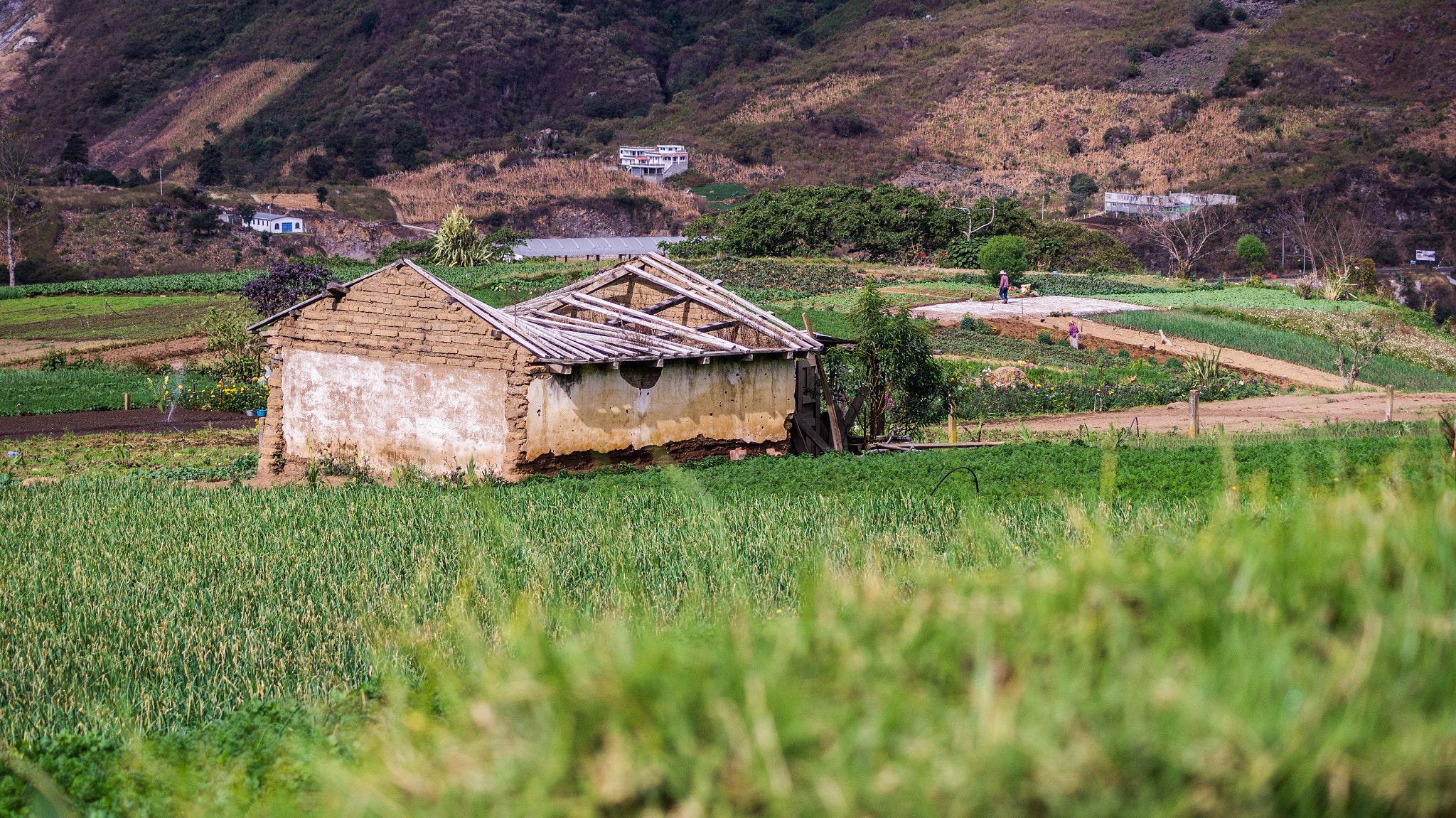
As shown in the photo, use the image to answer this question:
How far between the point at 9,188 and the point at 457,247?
35.3 m

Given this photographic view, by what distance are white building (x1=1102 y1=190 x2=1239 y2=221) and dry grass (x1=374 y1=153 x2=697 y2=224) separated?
1421 inches

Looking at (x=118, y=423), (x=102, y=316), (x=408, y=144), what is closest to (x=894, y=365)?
(x=118, y=423)

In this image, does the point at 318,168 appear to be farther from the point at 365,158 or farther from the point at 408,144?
the point at 408,144

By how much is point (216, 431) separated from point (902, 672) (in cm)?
2771

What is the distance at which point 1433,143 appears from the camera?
104 m

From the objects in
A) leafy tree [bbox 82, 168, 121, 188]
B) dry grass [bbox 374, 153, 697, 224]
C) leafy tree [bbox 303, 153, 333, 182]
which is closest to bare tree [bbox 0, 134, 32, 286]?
leafy tree [bbox 82, 168, 121, 188]

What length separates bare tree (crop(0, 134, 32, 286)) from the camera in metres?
72.2

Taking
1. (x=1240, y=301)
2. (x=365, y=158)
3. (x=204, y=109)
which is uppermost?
(x=204, y=109)

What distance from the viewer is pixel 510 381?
17.8 metres

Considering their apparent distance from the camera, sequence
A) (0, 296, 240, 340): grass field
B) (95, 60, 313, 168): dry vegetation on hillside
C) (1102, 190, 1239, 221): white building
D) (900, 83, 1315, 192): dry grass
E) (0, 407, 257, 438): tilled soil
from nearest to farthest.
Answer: (0, 407, 257, 438): tilled soil, (0, 296, 240, 340): grass field, (1102, 190, 1239, 221): white building, (900, 83, 1315, 192): dry grass, (95, 60, 313, 168): dry vegetation on hillside

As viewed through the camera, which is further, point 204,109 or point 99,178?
→ point 204,109

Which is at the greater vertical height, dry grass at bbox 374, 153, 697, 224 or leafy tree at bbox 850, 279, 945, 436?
dry grass at bbox 374, 153, 697, 224

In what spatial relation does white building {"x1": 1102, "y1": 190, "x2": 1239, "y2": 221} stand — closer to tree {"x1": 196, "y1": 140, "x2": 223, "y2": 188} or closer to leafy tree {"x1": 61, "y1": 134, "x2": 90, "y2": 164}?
tree {"x1": 196, "y1": 140, "x2": 223, "y2": 188}

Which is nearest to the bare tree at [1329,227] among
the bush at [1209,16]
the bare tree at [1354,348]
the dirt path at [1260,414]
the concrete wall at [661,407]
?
the bare tree at [1354,348]
